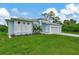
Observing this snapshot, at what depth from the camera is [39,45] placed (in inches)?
126

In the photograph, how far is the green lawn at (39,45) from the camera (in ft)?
10.4

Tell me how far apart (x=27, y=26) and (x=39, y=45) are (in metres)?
0.24

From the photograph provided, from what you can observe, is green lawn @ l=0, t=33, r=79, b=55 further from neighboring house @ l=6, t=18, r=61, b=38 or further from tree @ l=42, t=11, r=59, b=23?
tree @ l=42, t=11, r=59, b=23

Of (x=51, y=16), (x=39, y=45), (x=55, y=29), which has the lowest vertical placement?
(x=39, y=45)

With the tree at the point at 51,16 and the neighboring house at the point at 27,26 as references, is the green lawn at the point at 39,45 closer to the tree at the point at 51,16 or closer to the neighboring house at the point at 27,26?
the neighboring house at the point at 27,26

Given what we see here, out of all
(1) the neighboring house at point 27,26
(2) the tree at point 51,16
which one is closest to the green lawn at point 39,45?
(1) the neighboring house at point 27,26

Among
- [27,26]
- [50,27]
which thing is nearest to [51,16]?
[50,27]

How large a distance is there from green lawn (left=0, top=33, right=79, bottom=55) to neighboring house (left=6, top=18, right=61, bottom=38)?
0.17 feet

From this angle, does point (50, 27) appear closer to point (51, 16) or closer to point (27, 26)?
point (51, 16)

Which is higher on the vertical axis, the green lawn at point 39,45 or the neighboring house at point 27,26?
the neighboring house at point 27,26

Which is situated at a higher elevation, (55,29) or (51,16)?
(51,16)

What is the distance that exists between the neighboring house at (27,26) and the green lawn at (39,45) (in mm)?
53
